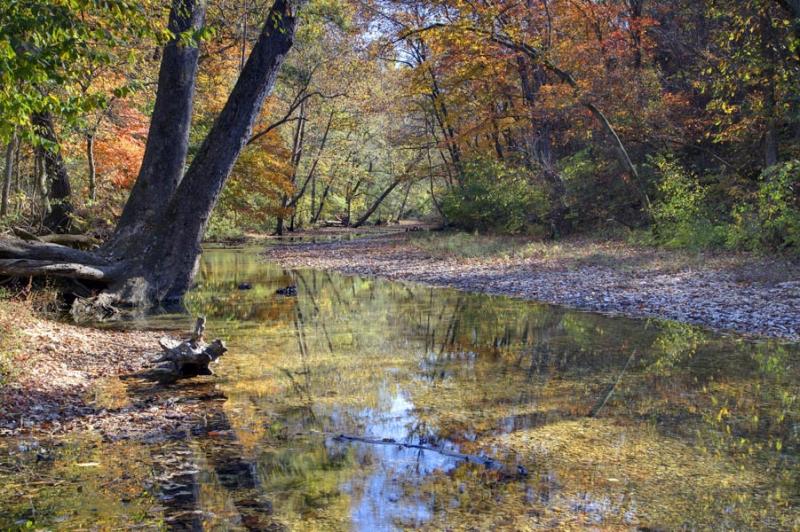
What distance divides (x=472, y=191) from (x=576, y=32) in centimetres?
668

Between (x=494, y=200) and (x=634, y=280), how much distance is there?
1138 centimetres

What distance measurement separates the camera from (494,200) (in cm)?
2316

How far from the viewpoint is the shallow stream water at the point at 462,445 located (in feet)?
11.3

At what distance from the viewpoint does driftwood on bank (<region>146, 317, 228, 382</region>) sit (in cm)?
631

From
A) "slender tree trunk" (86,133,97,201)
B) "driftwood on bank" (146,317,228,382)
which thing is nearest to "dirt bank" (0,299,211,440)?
"driftwood on bank" (146,317,228,382)

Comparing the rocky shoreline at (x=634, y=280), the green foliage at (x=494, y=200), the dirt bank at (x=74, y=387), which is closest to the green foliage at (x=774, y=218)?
the rocky shoreline at (x=634, y=280)

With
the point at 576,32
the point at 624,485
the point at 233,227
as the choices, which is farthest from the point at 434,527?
the point at 233,227

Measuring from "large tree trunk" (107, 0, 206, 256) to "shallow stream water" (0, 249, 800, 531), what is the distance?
3.79m

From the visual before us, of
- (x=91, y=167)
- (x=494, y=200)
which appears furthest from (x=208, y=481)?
(x=494, y=200)

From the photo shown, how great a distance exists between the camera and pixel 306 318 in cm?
1037

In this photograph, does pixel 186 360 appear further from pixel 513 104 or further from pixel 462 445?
pixel 513 104

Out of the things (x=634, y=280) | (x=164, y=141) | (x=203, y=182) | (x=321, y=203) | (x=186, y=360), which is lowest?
(x=186, y=360)

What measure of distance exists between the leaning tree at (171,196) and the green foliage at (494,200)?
525 inches

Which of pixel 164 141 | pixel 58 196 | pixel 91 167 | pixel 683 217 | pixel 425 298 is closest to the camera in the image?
pixel 164 141
